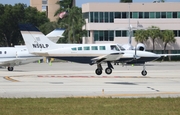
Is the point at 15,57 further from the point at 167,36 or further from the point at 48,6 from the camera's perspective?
the point at 48,6

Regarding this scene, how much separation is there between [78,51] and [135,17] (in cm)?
5363

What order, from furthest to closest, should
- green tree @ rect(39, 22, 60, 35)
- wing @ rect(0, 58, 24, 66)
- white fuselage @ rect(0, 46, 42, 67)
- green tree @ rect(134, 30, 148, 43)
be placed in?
green tree @ rect(39, 22, 60, 35) < green tree @ rect(134, 30, 148, 43) < wing @ rect(0, 58, 24, 66) < white fuselage @ rect(0, 46, 42, 67)

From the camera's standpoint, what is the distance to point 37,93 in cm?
2200

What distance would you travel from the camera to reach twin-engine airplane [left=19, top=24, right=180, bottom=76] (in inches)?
1231

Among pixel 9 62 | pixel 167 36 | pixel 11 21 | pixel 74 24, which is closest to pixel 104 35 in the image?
pixel 74 24

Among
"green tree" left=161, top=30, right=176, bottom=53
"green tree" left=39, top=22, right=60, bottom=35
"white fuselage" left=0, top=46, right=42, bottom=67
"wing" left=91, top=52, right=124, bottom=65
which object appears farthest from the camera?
"green tree" left=39, top=22, right=60, bottom=35

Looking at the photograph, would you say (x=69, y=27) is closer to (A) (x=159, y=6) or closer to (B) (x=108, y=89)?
(A) (x=159, y=6)

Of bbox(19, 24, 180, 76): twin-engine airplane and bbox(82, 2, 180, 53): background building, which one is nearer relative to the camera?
bbox(19, 24, 180, 76): twin-engine airplane

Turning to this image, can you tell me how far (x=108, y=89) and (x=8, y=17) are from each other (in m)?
75.6

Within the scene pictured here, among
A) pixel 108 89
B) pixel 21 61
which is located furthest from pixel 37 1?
pixel 108 89

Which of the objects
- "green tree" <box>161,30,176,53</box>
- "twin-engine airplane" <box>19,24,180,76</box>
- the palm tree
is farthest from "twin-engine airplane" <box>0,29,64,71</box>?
"green tree" <box>161,30,176,53</box>

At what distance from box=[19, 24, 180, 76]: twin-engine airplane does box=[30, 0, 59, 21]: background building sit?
108m

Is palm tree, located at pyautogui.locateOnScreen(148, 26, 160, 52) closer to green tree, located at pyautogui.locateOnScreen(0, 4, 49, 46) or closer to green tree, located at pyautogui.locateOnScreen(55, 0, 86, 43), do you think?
green tree, located at pyautogui.locateOnScreen(55, 0, 86, 43)

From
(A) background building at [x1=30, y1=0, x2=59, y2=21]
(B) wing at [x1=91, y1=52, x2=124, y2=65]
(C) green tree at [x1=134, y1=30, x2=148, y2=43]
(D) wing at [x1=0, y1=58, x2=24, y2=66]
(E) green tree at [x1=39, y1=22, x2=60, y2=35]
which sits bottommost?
(D) wing at [x1=0, y1=58, x2=24, y2=66]
